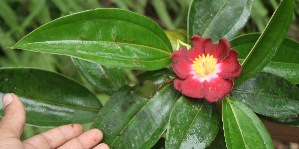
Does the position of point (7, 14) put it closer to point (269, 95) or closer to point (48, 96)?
point (48, 96)

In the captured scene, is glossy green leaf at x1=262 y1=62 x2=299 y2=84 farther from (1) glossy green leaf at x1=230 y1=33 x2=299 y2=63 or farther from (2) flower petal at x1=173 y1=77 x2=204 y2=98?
(2) flower petal at x1=173 y1=77 x2=204 y2=98

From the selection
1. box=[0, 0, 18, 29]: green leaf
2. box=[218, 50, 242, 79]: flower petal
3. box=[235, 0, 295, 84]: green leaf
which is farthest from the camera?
box=[0, 0, 18, 29]: green leaf

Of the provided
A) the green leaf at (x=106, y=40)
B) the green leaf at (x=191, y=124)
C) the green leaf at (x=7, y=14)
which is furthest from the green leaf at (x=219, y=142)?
the green leaf at (x=7, y=14)

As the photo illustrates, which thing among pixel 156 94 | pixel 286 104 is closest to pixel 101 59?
pixel 156 94

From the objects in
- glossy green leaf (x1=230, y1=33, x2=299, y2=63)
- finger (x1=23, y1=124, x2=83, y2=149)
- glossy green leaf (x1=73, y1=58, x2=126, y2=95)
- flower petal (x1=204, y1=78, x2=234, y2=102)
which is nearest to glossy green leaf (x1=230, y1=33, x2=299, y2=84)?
glossy green leaf (x1=230, y1=33, x2=299, y2=63)

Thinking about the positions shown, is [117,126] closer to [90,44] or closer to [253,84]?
[90,44]
